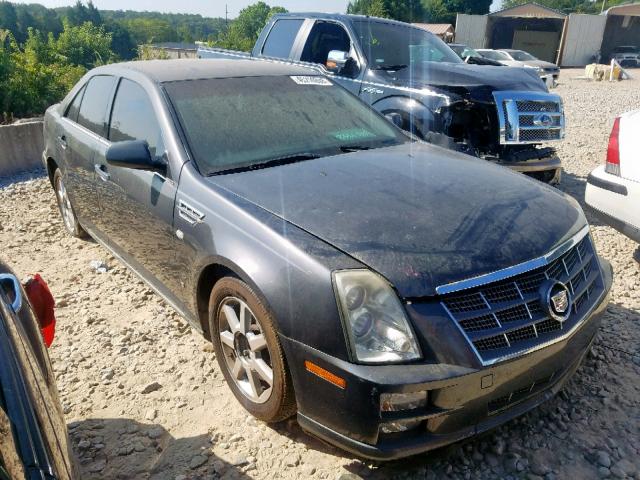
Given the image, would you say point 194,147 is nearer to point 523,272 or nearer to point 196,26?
point 523,272

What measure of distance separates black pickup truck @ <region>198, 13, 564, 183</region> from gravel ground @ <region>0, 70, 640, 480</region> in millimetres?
1859

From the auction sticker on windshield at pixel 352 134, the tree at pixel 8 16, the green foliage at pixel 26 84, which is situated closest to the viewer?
the auction sticker on windshield at pixel 352 134

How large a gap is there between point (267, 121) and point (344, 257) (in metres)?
1.38

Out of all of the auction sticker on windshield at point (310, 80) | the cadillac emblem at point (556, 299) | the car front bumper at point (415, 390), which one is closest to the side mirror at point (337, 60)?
the auction sticker on windshield at point (310, 80)

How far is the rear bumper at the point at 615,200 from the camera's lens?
143 inches

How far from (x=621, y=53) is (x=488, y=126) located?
138ft

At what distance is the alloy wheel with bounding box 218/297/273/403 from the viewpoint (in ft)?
7.75

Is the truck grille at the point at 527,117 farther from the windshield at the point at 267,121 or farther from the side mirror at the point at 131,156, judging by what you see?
the side mirror at the point at 131,156

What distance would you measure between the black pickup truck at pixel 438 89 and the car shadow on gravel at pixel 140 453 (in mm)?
3111

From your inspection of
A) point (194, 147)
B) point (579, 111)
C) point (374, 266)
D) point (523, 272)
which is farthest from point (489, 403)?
point (579, 111)

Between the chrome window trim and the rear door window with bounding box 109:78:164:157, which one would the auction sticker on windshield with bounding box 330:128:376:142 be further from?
the chrome window trim

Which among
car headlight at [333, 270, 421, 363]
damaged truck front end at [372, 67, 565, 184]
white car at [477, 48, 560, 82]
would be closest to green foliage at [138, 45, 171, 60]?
damaged truck front end at [372, 67, 565, 184]

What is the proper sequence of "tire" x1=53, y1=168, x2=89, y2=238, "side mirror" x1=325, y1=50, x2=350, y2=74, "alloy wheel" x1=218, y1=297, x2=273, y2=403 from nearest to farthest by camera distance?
"alloy wheel" x1=218, y1=297, x2=273, y2=403, "tire" x1=53, y1=168, x2=89, y2=238, "side mirror" x1=325, y1=50, x2=350, y2=74

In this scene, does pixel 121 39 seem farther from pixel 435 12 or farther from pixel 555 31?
pixel 555 31
